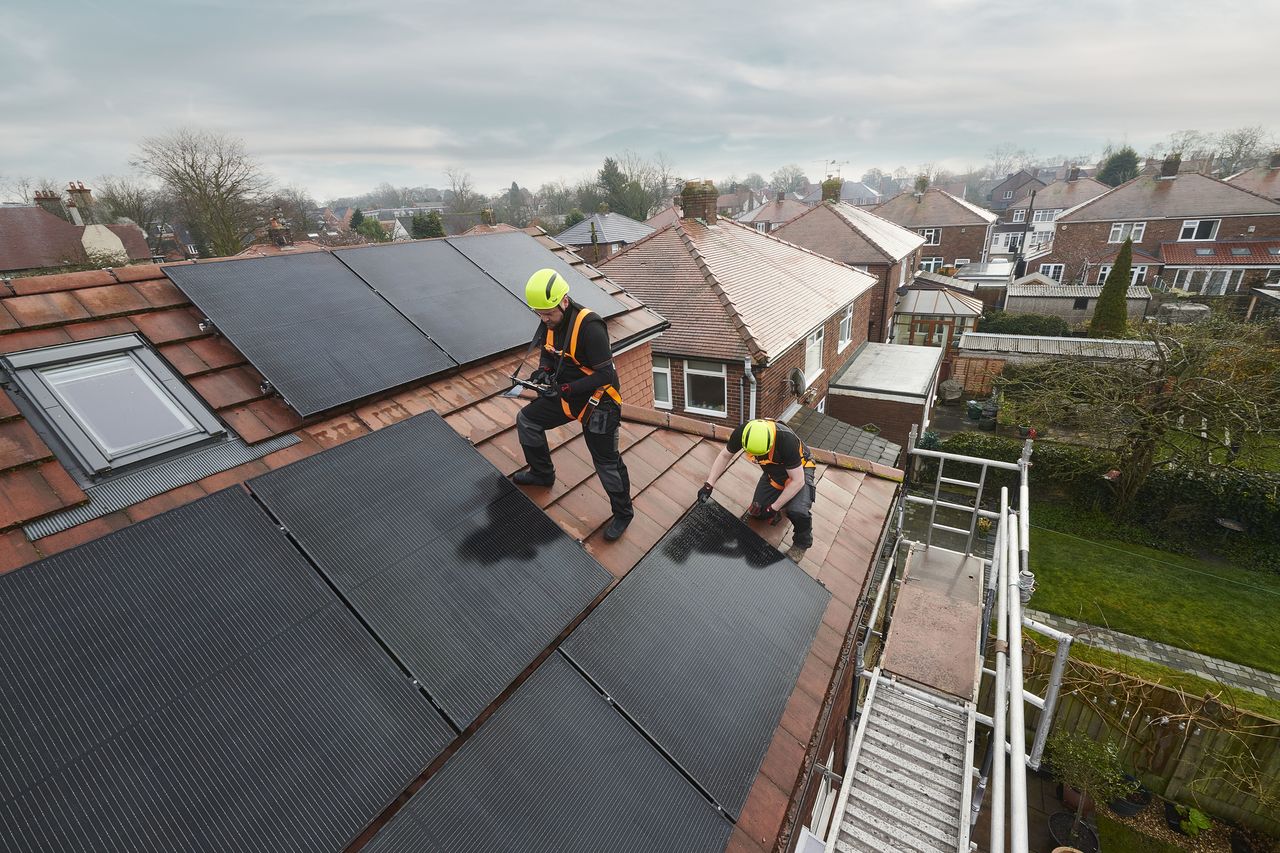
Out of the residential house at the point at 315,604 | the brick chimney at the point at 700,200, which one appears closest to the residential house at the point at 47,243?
the brick chimney at the point at 700,200

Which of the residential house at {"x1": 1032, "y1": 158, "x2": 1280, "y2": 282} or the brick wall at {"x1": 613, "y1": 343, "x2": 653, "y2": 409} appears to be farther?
the residential house at {"x1": 1032, "y1": 158, "x2": 1280, "y2": 282}

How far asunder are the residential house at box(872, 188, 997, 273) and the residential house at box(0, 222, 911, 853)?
54.4m

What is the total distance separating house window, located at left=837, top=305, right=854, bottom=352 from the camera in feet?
78.1

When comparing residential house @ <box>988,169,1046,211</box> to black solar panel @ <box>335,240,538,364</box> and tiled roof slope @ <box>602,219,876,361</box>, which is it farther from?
black solar panel @ <box>335,240,538,364</box>

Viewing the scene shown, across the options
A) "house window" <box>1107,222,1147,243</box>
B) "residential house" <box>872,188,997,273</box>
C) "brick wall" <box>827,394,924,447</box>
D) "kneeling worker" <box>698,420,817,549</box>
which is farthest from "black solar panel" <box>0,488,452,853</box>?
"house window" <box>1107,222,1147,243</box>

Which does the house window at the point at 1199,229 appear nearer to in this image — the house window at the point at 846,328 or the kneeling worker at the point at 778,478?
the house window at the point at 846,328

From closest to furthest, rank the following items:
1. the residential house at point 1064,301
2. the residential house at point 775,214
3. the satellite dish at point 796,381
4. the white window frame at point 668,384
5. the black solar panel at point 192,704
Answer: the black solar panel at point 192,704
the white window frame at point 668,384
the satellite dish at point 796,381
the residential house at point 1064,301
the residential house at point 775,214

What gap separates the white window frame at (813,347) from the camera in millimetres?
19172

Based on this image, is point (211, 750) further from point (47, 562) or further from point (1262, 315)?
point (1262, 315)

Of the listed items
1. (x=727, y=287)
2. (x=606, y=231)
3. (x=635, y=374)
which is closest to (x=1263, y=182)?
(x=606, y=231)

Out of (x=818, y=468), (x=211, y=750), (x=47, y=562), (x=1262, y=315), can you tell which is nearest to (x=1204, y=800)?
(x=818, y=468)

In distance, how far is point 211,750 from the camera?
2.65 m

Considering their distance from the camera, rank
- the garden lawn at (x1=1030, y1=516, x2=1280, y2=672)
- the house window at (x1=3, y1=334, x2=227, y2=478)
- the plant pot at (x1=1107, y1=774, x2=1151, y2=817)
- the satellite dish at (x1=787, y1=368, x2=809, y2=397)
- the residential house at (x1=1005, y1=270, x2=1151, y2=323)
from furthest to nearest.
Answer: the residential house at (x1=1005, y1=270, x2=1151, y2=323) → the satellite dish at (x1=787, y1=368, x2=809, y2=397) → the garden lawn at (x1=1030, y1=516, x2=1280, y2=672) → the plant pot at (x1=1107, y1=774, x2=1151, y2=817) → the house window at (x1=3, y1=334, x2=227, y2=478)

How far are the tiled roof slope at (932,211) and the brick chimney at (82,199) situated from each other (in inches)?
2609
